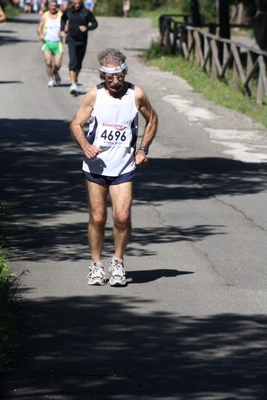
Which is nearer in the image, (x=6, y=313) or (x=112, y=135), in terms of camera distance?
(x=6, y=313)

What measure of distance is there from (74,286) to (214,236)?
107 inches

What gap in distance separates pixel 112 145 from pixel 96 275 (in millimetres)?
1057

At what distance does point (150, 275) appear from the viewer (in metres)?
9.34

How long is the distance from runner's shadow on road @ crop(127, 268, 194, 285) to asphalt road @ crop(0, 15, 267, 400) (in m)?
0.02

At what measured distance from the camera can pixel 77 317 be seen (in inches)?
307

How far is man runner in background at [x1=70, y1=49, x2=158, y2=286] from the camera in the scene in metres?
8.54

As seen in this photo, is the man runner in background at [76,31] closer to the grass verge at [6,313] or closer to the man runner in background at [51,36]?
the man runner in background at [51,36]

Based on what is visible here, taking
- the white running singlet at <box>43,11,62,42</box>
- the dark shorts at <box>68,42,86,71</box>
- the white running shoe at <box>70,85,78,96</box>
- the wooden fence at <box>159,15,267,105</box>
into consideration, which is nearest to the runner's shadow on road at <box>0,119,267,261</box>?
the white running shoe at <box>70,85,78,96</box>

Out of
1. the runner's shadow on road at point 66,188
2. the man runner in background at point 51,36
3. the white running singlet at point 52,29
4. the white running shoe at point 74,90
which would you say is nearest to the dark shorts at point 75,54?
the white running shoe at point 74,90

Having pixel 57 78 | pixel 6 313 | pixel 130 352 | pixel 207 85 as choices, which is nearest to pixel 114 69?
pixel 6 313

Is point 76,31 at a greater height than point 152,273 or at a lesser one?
lesser

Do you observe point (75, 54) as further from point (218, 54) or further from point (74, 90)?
point (218, 54)

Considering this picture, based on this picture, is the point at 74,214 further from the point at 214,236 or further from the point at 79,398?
the point at 79,398

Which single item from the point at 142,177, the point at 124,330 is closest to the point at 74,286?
the point at 124,330
